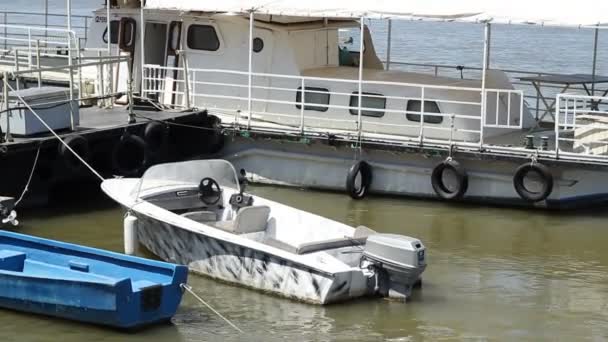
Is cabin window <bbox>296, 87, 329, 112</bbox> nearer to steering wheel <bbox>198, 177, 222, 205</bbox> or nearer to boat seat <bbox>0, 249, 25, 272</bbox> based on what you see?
steering wheel <bbox>198, 177, 222, 205</bbox>

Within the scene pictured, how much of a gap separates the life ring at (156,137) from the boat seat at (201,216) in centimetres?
374

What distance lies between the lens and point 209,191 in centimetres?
1638

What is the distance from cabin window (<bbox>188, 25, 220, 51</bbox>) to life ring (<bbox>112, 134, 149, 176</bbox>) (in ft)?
9.25

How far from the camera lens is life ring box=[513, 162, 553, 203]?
720 inches

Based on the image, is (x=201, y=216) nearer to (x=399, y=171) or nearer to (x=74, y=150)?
(x=74, y=150)

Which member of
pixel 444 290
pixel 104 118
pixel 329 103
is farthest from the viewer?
pixel 329 103

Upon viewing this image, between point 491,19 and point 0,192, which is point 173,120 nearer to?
point 0,192

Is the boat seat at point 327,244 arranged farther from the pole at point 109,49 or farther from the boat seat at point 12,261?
the pole at point 109,49

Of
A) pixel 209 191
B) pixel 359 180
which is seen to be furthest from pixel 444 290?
pixel 359 180

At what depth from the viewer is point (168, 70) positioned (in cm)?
2202

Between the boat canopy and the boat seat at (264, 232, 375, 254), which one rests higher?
the boat canopy

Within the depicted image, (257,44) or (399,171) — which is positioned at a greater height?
(257,44)

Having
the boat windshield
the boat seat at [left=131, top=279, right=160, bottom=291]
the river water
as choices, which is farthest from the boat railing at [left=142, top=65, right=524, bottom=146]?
the boat seat at [left=131, top=279, right=160, bottom=291]

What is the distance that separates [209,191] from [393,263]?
350 cm
